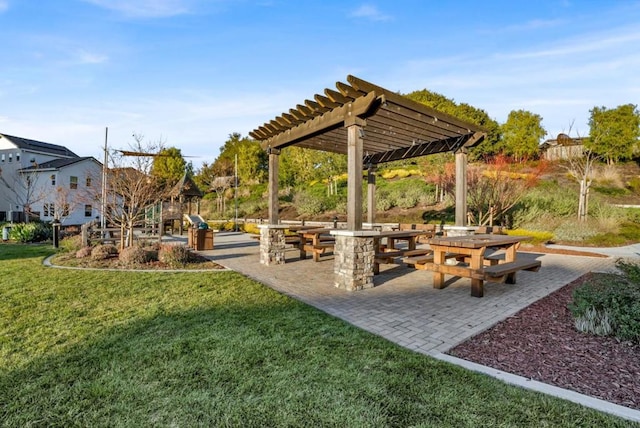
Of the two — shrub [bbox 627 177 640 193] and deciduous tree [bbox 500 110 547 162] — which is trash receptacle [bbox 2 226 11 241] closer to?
shrub [bbox 627 177 640 193]

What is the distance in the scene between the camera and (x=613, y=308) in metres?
3.53

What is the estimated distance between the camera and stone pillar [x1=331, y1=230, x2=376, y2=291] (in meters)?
5.41

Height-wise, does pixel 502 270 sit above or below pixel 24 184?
below

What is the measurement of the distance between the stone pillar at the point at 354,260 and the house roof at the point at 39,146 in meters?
31.5

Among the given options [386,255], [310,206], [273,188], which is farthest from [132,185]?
[310,206]

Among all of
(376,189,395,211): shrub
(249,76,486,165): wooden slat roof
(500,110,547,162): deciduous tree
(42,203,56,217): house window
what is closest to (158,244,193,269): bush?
(249,76,486,165): wooden slat roof

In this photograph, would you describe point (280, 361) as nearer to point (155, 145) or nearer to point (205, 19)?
point (205, 19)

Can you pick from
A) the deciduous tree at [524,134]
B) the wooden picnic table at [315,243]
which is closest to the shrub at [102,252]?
the wooden picnic table at [315,243]

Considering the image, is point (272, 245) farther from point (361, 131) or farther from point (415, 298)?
point (415, 298)

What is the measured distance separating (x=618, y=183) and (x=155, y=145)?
28.2m

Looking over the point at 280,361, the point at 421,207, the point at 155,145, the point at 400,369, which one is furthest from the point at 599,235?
the point at 155,145

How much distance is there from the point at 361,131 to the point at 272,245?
364cm

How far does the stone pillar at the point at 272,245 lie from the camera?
7.71 meters

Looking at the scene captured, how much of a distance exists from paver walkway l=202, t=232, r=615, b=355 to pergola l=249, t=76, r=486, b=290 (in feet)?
4.21
